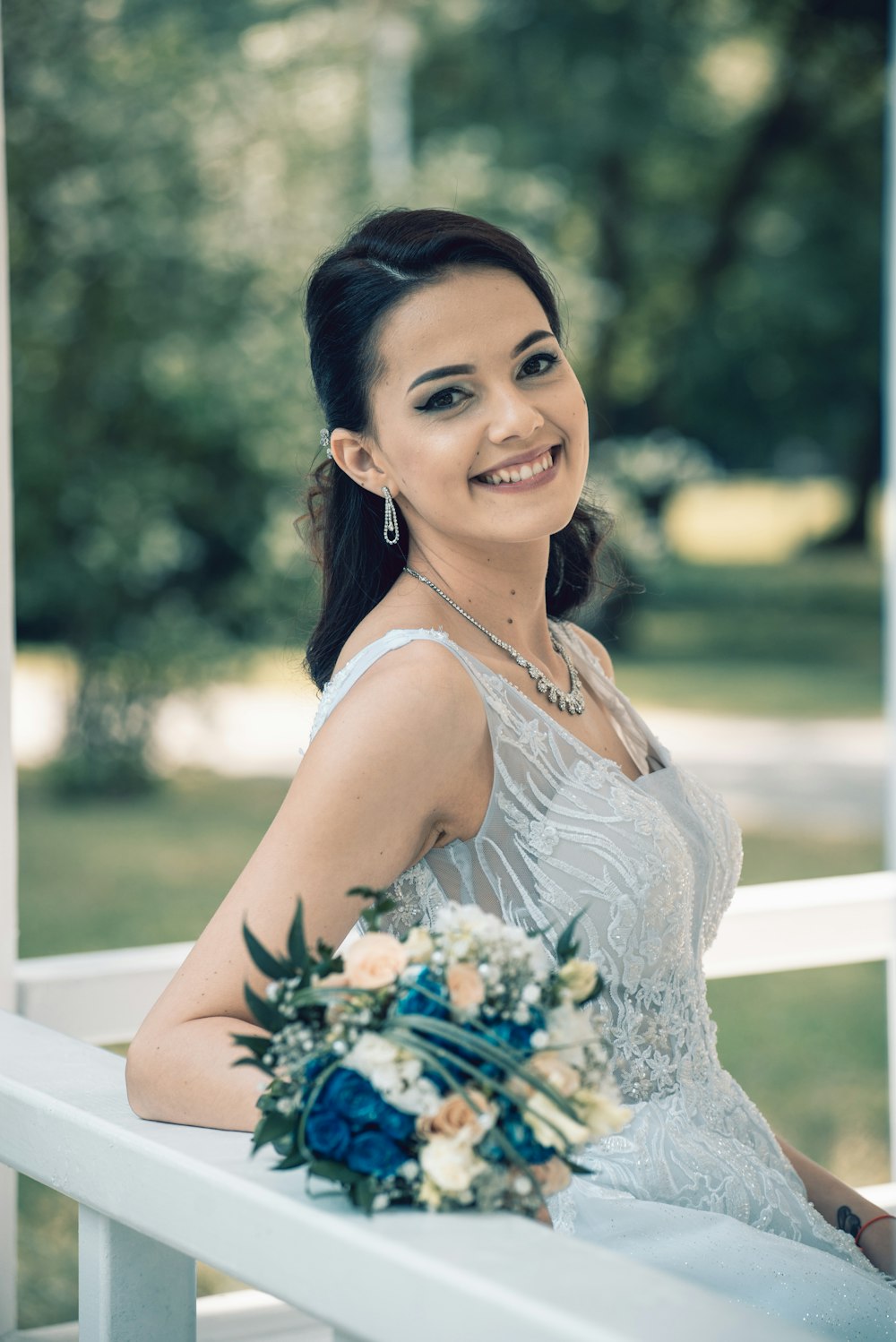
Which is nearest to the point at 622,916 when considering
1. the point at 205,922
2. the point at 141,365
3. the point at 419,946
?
the point at 419,946

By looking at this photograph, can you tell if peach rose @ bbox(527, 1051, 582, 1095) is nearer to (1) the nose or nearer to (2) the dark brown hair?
(1) the nose

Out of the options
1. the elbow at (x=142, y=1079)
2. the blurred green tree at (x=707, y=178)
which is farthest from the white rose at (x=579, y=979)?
the blurred green tree at (x=707, y=178)

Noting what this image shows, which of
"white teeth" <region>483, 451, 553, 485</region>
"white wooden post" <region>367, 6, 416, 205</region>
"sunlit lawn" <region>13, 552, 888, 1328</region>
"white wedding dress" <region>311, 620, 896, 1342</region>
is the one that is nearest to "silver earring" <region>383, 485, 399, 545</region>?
"white teeth" <region>483, 451, 553, 485</region>

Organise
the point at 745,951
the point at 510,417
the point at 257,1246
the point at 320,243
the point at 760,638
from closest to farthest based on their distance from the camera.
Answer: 1. the point at 257,1246
2. the point at 510,417
3. the point at 745,951
4. the point at 320,243
5. the point at 760,638

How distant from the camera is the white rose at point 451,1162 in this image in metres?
1.28

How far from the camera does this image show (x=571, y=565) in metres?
2.67

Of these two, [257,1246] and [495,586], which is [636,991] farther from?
[257,1246]

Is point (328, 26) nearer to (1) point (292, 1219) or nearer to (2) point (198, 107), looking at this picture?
(2) point (198, 107)

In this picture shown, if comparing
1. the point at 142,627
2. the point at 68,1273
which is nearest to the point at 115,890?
the point at 142,627

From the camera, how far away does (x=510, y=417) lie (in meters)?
2.08

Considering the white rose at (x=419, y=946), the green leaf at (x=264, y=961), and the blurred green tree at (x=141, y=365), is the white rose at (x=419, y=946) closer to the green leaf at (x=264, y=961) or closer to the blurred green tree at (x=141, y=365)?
the green leaf at (x=264, y=961)

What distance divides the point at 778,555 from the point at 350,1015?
15.5m

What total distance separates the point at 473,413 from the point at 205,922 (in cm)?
704

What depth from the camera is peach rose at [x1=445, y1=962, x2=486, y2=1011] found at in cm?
130
